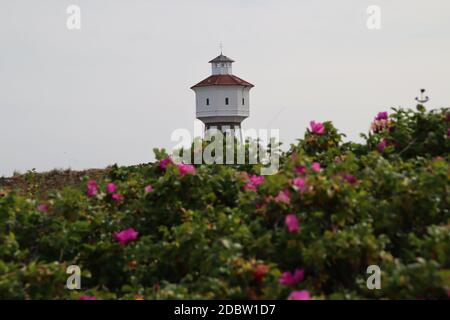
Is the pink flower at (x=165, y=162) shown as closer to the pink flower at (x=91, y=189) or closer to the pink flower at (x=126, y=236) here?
the pink flower at (x=91, y=189)

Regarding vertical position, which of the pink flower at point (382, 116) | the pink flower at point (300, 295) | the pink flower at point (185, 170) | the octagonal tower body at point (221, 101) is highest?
the octagonal tower body at point (221, 101)

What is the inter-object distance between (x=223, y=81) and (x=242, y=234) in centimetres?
4683

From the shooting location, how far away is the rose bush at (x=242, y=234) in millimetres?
4445

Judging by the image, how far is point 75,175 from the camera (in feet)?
43.4

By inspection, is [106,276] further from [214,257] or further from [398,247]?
[398,247]

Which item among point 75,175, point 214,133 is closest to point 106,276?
point 214,133

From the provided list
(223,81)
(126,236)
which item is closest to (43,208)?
(126,236)

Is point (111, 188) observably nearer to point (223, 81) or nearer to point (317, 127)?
point (317, 127)

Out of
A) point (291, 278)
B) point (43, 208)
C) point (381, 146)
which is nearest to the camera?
point (291, 278)

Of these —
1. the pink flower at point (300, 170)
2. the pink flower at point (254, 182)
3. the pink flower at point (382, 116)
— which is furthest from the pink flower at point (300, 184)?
the pink flower at point (382, 116)

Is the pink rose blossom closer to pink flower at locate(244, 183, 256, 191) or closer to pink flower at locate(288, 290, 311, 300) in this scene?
pink flower at locate(244, 183, 256, 191)

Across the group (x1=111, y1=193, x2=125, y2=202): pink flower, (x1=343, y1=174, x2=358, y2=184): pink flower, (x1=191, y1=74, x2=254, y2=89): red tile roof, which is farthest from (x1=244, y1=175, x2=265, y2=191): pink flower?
(x1=191, y1=74, x2=254, y2=89): red tile roof

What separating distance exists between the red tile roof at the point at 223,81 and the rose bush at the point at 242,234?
4533 cm

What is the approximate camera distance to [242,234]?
478 cm
